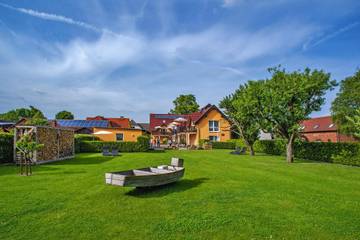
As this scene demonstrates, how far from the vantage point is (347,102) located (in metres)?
32.3

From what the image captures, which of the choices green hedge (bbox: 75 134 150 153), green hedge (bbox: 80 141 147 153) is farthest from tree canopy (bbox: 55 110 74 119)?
green hedge (bbox: 80 141 147 153)

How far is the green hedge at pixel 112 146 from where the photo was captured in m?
28.8

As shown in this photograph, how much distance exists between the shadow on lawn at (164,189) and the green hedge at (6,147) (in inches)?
552

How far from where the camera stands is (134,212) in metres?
6.53

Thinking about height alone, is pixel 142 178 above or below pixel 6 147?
below

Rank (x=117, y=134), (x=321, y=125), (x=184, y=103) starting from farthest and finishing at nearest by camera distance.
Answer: (x=184, y=103) < (x=321, y=125) < (x=117, y=134)

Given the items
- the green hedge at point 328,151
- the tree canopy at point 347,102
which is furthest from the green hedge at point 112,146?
the tree canopy at point 347,102

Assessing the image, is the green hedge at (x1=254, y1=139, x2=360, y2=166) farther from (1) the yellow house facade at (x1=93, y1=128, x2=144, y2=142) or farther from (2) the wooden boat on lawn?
(1) the yellow house facade at (x1=93, y1=128, x2=144, y2=142)

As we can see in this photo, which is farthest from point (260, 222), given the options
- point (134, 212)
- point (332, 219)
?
point (134, 212)

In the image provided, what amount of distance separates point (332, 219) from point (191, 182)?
5.50 m

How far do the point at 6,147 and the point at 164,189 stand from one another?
49.6 ft

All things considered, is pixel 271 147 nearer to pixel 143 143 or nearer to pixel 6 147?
pixel 143 143

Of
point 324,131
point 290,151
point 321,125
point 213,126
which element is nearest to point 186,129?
point 213,126

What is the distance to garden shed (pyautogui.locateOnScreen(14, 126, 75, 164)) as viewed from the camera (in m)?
17.4
